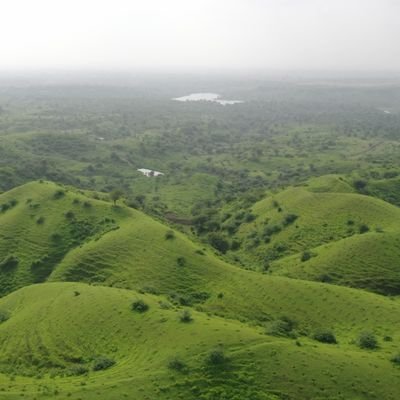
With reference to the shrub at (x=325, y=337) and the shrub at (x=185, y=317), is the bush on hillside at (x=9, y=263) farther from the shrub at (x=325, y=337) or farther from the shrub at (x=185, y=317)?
the shrub at (x=325, y=337)

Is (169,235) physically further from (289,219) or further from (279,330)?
Result: (279,330)

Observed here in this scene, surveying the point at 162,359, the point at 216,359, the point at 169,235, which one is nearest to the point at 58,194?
the point at 169,235

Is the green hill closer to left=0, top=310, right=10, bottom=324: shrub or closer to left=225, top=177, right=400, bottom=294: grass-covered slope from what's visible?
left=0, top=310, right=10, bottom=324: shrub

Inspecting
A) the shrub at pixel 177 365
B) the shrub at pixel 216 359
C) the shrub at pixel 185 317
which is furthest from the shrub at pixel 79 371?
the shrub at pixel 216 359

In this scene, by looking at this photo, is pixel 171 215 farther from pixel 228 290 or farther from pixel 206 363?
pixel 206 363

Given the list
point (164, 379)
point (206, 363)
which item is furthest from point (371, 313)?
point (164, 379)

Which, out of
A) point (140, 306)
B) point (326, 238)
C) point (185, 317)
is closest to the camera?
point (185, 317)
